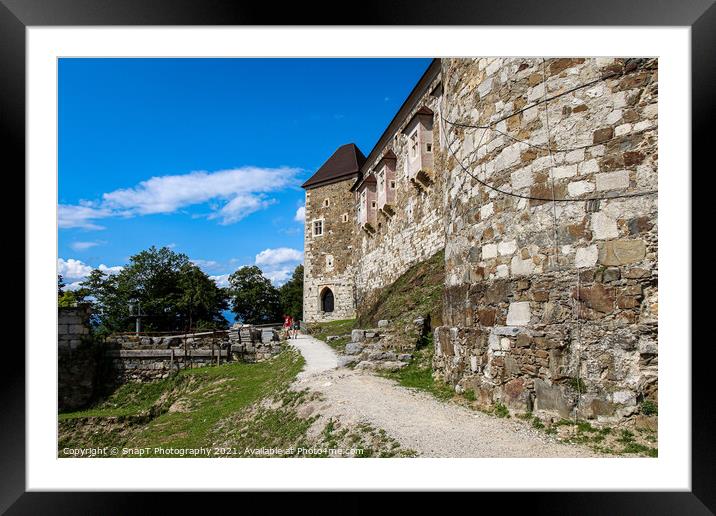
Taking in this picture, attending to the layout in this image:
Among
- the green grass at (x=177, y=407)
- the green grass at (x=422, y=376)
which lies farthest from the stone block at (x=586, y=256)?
the green grass at (x=177, y=407)

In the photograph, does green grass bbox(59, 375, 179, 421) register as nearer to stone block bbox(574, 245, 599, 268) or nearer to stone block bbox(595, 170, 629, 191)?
stone block bbox(574, 245, 599, 268)

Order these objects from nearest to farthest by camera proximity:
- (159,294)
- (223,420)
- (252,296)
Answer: (223,420) < (159,294) < (252,296)

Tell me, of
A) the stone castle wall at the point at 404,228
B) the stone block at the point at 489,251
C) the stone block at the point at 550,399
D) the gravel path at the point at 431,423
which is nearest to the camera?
the gravel path at the point at 431,423

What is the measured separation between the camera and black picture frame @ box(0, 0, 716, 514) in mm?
3811

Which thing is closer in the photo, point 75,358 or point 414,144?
point 75,358

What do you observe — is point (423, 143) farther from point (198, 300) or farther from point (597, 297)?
point (198, 300)

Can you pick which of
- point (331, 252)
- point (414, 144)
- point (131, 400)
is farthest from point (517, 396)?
point (331, 252)

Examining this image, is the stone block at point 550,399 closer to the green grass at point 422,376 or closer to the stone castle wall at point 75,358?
the green grass at point 422,376

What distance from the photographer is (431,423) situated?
16.7 feet

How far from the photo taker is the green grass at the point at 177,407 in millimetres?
9398

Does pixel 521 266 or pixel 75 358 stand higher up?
pixel 521 266

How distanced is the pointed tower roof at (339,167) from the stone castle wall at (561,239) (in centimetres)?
2761

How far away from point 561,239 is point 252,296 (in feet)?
112
